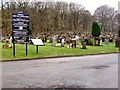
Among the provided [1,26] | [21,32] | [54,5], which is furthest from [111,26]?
[21,32]

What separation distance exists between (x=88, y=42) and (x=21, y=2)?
2679 cm

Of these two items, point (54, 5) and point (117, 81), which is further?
point (54, 5)

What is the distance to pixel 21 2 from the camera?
5347 cm

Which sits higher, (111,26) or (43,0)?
(43,0)

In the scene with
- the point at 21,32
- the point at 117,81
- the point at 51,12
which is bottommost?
the point at 117,81

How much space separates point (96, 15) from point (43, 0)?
20.4m

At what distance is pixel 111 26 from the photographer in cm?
7300

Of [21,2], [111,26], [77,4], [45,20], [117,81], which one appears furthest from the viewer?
[111,26]

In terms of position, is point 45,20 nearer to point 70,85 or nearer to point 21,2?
point 21,2

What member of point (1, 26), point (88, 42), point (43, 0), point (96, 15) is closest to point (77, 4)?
point (96, 15)

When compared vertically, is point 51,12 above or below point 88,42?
above

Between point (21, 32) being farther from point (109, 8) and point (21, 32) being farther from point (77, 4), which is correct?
point (109, 8)

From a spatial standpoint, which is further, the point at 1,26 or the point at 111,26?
the point at 111,26

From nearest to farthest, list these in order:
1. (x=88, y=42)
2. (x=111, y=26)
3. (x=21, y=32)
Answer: (x=21, y=32)
(x=88, y=42)
(x=111, y=26)
